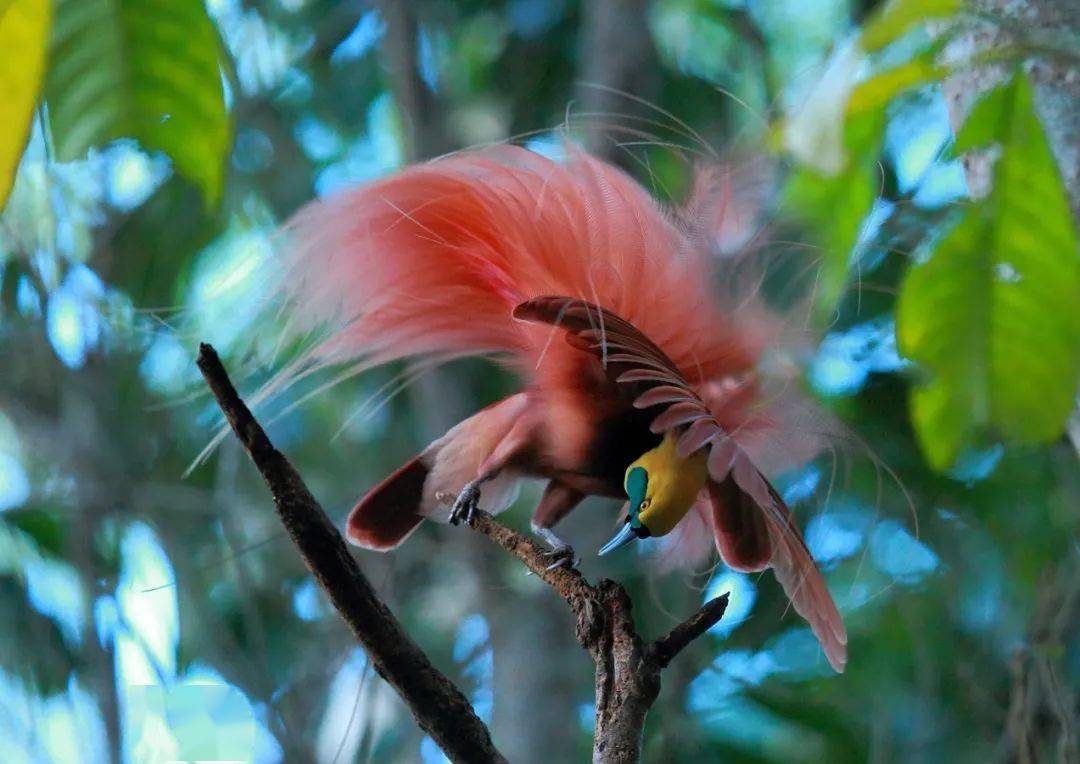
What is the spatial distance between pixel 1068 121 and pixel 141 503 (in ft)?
6.92

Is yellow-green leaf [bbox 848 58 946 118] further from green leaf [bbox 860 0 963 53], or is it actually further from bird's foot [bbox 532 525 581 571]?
bird's foot [bbox 532 525 581 571]

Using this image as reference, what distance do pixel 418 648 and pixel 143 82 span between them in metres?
0.51

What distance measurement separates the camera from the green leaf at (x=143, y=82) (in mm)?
618

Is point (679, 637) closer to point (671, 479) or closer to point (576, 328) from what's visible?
point (671, 479)

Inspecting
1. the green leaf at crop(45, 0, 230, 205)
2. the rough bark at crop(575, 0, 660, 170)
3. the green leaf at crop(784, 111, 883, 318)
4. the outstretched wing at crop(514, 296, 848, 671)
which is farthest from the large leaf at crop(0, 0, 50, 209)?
the rough bark at crop(575, 0, 660, 170)

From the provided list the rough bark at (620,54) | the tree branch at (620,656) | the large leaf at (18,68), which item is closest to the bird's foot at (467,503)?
the tree branch at (620,656)

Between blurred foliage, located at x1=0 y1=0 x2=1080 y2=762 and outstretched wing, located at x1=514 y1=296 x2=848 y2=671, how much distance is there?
0.39 ft

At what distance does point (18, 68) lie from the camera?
0.53 metres

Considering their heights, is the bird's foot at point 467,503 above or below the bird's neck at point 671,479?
below

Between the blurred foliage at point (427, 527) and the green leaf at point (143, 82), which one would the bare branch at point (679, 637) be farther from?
the green leaf at point (143, 82)

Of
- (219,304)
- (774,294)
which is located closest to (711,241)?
(774,294)

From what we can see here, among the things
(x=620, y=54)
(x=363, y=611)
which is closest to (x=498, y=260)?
(x=363, y=611)

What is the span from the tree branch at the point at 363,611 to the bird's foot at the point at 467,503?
174mm

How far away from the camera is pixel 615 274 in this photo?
1.12 metres
